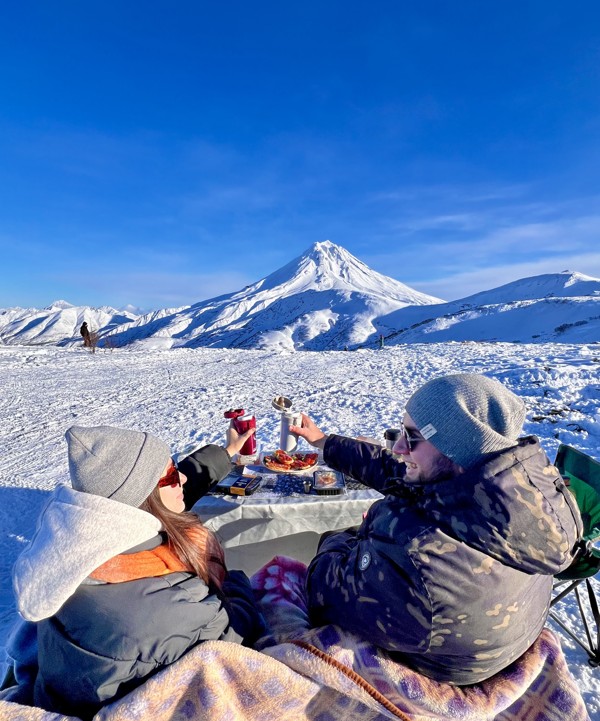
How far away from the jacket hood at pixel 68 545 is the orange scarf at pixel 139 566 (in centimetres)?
8

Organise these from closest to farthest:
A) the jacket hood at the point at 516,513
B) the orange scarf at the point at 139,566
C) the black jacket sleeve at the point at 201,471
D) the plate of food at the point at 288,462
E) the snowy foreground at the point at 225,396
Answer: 1. the jacket hood at the point at 516,513
2. the orange scarf at the point at 139,566
3. the black jacket sleeve at the point at 201,471
4. the plate of food at the point at 288,462
5. the snowy foreground at the point at 225,396

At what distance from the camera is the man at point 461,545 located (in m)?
1.34

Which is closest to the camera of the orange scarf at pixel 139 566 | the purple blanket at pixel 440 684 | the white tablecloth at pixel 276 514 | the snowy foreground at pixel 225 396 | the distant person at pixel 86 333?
the orange scarf at pixel 139 566

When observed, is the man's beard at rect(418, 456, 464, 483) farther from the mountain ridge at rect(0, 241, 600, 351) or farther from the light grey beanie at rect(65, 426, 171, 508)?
the mountain ridge at rect(0, 241, 600, 351)

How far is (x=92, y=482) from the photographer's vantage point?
1.49 meters

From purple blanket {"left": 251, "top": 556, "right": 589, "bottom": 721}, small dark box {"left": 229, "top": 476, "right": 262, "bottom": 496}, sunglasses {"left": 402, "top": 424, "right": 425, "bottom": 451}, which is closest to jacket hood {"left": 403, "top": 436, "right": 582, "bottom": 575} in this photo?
sunglasses {"left": 402, "top": 424, "right": 425, "bottom": 451}

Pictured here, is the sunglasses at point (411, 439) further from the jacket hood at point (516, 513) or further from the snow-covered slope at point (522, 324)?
the snow-covered slope at point (522, 324)

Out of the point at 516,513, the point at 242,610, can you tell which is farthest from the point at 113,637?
the point at 516,513

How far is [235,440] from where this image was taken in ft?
10.7

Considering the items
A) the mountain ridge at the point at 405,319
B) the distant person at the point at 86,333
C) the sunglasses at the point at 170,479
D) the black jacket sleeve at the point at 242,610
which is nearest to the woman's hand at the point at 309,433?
the black jacket sleeve at the point at 242,610

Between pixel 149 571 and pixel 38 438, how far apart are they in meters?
6.57

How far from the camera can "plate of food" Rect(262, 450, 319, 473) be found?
10.3 feet

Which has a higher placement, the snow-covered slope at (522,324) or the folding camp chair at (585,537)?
the snow-covered slope at (522,324)

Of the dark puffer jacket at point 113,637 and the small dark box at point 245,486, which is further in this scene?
the small dark box at point 245,486
